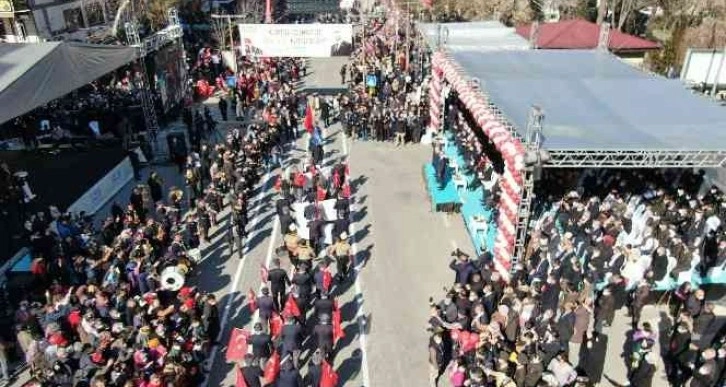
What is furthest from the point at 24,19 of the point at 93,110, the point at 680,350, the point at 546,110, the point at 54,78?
the point at 680,350

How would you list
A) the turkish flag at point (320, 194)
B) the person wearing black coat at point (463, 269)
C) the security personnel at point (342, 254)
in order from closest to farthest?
1. the person wearing black coat at point (463, 269)
2. the security personnel at point (342, 254)
3. the turkish flag at point (320, 194)

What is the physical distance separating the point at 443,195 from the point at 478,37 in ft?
36.8

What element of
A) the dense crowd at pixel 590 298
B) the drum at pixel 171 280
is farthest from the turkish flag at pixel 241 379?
the drum at pixel 171 280

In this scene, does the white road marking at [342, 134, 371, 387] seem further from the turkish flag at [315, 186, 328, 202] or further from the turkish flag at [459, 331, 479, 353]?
the turkish flag at [459, 331, 479, 353]

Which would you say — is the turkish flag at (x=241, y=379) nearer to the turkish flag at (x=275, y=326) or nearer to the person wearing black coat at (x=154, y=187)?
the turkish flag at (x=275, y=326)

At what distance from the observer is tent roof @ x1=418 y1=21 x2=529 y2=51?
23.3 meters

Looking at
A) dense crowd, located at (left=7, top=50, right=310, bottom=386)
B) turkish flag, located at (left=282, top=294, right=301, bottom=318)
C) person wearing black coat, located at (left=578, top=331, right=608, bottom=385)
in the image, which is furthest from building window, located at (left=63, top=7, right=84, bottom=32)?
person wearing black coat, located at (left=578, top=331, right=608, bottom=385)

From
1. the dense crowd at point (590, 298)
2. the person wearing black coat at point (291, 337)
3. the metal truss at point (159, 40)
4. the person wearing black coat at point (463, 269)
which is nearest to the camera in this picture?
the dense crowd at point (590, 298)

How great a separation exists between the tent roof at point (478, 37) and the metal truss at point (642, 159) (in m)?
11.0

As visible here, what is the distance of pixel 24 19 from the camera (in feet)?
88.6

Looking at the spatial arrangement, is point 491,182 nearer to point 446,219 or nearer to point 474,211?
point 474,211

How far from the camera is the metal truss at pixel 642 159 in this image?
1162 centimetres

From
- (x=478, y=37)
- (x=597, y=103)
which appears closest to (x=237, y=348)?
(x=597, y=103)

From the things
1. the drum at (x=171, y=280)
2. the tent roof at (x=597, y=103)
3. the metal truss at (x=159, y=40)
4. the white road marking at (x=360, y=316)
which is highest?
the metal truss at (x=159, y=40)
